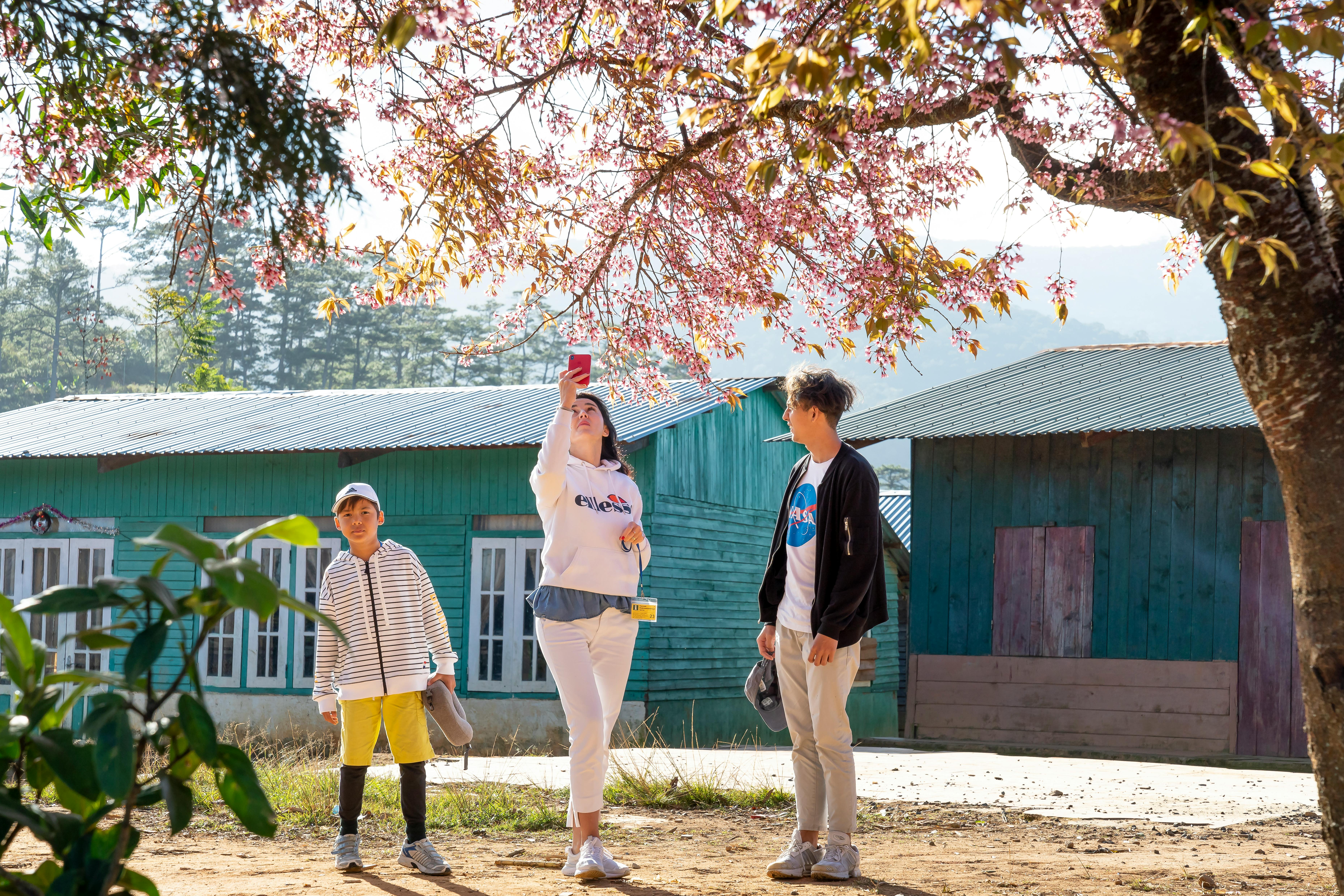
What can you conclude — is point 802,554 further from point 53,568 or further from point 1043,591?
point 53,568

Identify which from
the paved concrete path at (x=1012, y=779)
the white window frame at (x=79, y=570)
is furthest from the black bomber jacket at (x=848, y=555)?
the white window frame at (x=79, y=570)

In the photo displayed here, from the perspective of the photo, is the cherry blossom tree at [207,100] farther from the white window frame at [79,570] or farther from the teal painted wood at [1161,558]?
the white window frame at [79,570]

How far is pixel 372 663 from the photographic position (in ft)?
17.9

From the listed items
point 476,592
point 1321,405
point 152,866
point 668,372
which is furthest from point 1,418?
point 668,372

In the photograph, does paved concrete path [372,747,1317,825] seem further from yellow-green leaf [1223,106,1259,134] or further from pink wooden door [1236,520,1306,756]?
yellow-green leaf [1223,106,1259,134]

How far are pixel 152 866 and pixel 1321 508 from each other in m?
4.45

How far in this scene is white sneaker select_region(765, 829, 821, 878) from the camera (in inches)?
194

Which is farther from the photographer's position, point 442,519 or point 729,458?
point 729,458

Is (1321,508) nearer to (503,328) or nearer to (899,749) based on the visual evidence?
(503,328)

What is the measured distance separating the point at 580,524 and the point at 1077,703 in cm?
889

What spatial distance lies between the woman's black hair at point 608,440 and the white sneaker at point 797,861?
153 cm

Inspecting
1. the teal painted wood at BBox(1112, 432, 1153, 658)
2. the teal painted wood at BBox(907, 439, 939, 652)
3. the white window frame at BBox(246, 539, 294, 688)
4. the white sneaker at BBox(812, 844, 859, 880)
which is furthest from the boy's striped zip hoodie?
the white window frame at BBox(246, 539, 294, 688)

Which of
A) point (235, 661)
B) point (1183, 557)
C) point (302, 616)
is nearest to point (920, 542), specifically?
point (1183, 557)

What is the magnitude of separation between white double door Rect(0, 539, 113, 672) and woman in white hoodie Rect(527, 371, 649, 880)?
42.6ft
